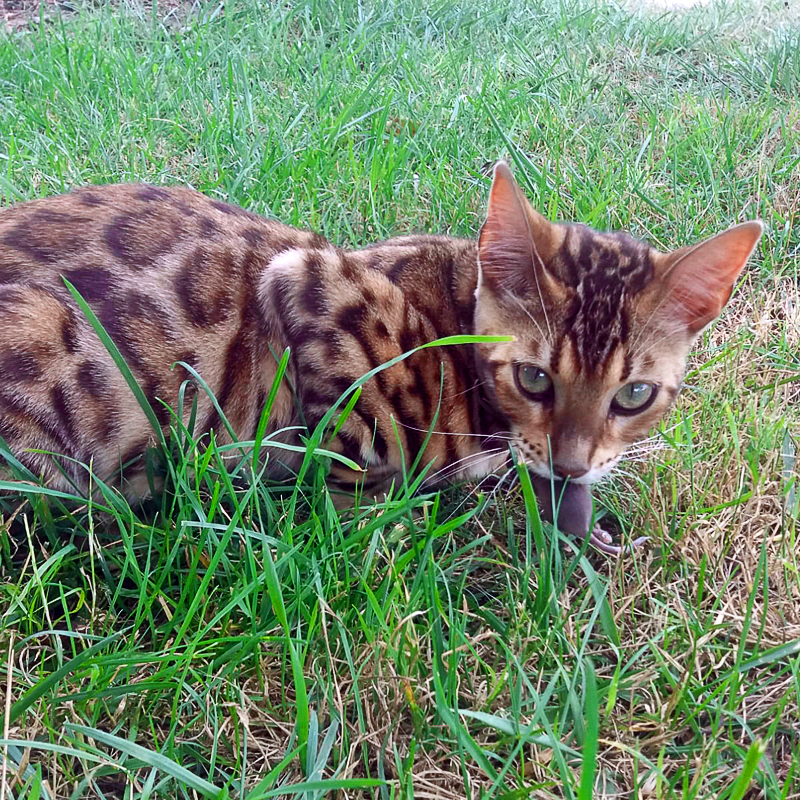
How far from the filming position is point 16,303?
2.10 m

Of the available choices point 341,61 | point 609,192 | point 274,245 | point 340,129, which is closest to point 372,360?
point 274,245

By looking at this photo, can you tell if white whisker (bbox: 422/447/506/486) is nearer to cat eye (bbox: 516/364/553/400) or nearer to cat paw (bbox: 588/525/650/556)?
cat eye (bbox: 516/364/553/400)

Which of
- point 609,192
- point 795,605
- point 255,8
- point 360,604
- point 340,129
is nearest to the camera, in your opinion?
point 360,604

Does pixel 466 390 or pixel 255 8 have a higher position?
pixel 255 8

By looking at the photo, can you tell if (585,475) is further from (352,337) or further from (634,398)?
(352,337)

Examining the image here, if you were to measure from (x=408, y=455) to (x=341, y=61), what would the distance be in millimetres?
2976

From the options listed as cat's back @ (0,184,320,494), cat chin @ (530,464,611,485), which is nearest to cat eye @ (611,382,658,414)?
cat chin @ (530,464,611,485)

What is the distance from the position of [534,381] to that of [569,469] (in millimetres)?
250

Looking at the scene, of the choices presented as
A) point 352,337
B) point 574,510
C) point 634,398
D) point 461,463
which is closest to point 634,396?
point 634,398

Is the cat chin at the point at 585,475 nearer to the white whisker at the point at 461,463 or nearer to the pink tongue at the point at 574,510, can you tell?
the pink tongue at the point at 574,510

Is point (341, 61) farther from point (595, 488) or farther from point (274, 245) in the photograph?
point (595, 488)

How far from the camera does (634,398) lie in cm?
223

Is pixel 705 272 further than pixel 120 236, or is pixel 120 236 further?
pixel 120 236

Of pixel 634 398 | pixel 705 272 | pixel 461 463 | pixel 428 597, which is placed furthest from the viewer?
pixel 461 463
